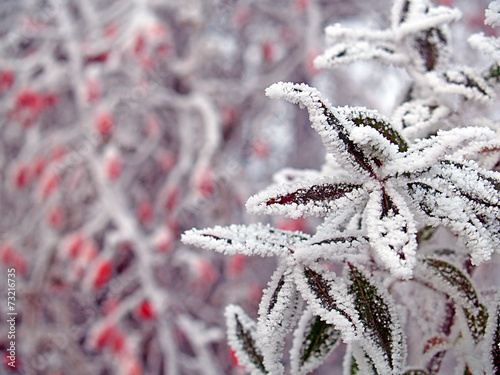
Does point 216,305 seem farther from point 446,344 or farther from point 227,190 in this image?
point 446,344

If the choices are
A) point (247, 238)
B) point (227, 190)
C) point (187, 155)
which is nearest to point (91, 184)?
point (187, 155)

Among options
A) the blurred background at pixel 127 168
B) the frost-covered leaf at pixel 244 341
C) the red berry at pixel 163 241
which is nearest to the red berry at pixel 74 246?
the blurred background at pixel 127 168

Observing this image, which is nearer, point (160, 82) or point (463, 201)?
point (463, 201)

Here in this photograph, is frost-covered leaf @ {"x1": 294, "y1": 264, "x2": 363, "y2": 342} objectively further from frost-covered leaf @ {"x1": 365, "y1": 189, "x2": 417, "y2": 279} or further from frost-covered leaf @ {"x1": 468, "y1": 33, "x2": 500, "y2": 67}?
frost-covered leaf @ {"x1": 468, "y1": 33, "x2": 500, "y2": 67}

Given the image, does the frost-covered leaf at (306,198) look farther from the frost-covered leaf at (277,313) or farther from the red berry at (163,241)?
the red berry at (163,241)

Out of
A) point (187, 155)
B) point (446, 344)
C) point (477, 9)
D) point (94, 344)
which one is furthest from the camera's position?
point (477, 9)

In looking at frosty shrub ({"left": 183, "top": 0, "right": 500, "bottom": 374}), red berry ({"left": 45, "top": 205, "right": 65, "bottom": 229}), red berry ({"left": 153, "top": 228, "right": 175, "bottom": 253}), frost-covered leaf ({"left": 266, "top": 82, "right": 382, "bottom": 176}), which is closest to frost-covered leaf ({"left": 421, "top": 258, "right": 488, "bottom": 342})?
frosty shrub ({"left": 183, "top": 0, "right": 500, "bottom": 374})
